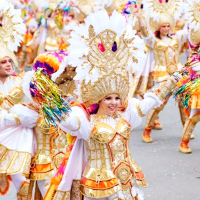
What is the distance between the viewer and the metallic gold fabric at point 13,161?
4152mm

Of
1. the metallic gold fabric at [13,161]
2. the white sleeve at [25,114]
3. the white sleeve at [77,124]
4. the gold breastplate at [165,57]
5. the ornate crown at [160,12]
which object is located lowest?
the metallic gold fabric at [13,161]

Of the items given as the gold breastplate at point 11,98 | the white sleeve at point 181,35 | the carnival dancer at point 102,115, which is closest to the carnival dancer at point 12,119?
the gold breastplate at point 11,98

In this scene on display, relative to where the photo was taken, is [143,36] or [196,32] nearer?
[196,32]

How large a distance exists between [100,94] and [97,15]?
0.57 meters

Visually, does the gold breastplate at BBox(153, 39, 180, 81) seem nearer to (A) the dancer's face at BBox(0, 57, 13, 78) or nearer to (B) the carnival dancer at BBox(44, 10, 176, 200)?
(A) the dancer's face at BBox(0, 57, 13, 78)

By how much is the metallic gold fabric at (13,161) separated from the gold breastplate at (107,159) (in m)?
0.77

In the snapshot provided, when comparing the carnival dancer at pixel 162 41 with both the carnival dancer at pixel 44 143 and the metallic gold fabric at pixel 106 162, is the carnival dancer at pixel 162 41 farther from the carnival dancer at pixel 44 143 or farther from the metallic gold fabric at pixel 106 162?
the metallic gold fabric at pixel 106 162

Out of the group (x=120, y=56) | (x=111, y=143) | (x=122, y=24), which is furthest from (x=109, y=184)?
(x=122, y=24)

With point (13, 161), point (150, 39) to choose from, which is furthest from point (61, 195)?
point (150, 39)

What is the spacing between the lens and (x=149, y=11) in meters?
7.11

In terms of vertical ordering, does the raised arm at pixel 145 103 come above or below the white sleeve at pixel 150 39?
below

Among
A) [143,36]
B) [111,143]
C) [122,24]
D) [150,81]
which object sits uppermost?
[143,36]

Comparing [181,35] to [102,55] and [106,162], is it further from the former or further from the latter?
[106,162]

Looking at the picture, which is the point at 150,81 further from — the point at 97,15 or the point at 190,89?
the point at 97,15
